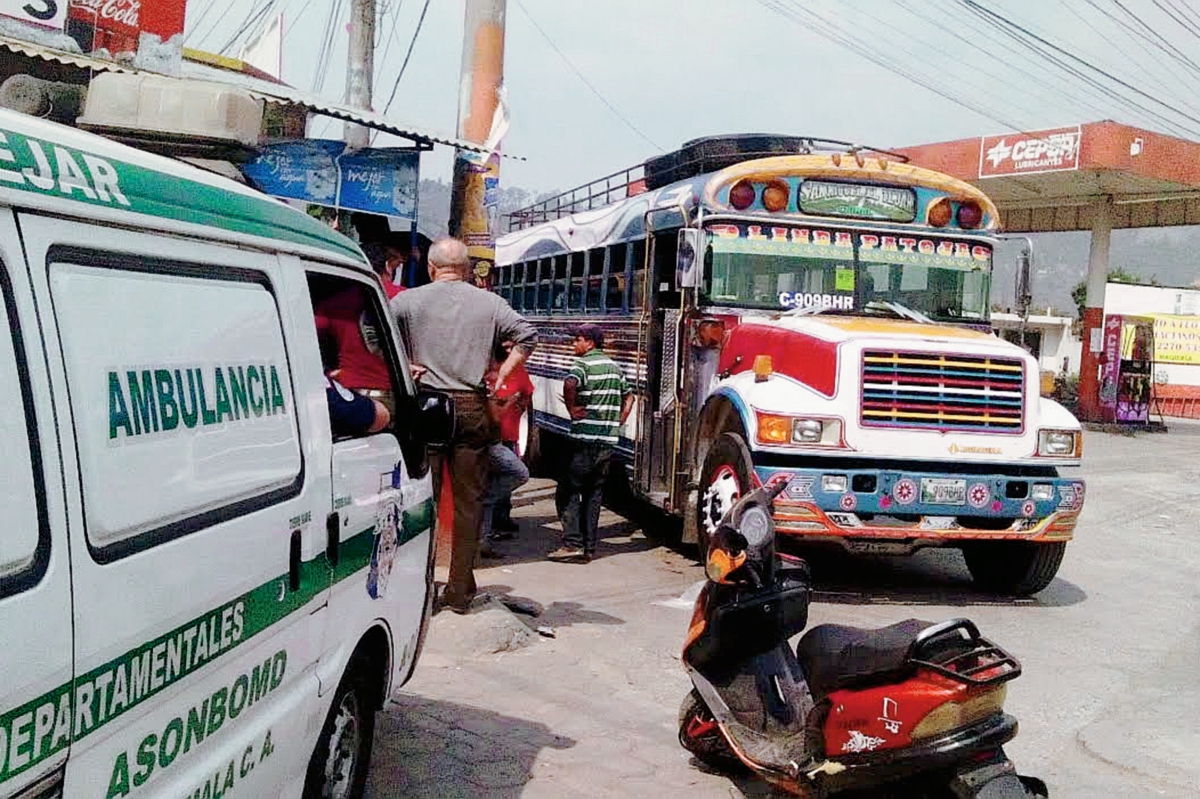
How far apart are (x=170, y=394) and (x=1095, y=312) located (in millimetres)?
28825

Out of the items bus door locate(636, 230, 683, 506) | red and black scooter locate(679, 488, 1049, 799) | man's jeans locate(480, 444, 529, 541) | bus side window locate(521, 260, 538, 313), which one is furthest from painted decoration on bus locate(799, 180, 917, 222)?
bus side window locate(521, 260, 538, 313)

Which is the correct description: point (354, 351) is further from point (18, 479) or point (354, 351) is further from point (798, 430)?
point (798, 430)

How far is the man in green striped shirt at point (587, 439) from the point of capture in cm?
922

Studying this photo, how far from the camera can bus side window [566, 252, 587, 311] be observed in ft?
39.9

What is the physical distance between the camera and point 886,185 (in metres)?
9.36

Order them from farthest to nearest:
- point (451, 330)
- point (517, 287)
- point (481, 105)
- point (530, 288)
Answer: point (517, 287)
point (530, 288)
point (481, 105)
point (451, 330)

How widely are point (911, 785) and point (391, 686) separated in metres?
1.82

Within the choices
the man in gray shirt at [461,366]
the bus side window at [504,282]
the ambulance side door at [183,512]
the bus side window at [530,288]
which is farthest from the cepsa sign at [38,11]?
the ambulance side door at [183,512]

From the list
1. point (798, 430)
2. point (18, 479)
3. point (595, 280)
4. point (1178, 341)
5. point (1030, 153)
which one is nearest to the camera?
point (18, 479)

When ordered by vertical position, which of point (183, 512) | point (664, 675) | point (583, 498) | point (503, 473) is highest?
point (183, 512)

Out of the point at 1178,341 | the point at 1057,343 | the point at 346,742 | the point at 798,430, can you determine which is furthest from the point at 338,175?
the point at 1057,343

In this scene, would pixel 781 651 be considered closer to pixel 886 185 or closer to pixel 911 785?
pixel 911 785

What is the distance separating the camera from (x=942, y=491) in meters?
7.84

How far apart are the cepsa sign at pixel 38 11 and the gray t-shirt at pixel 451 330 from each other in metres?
5.37
